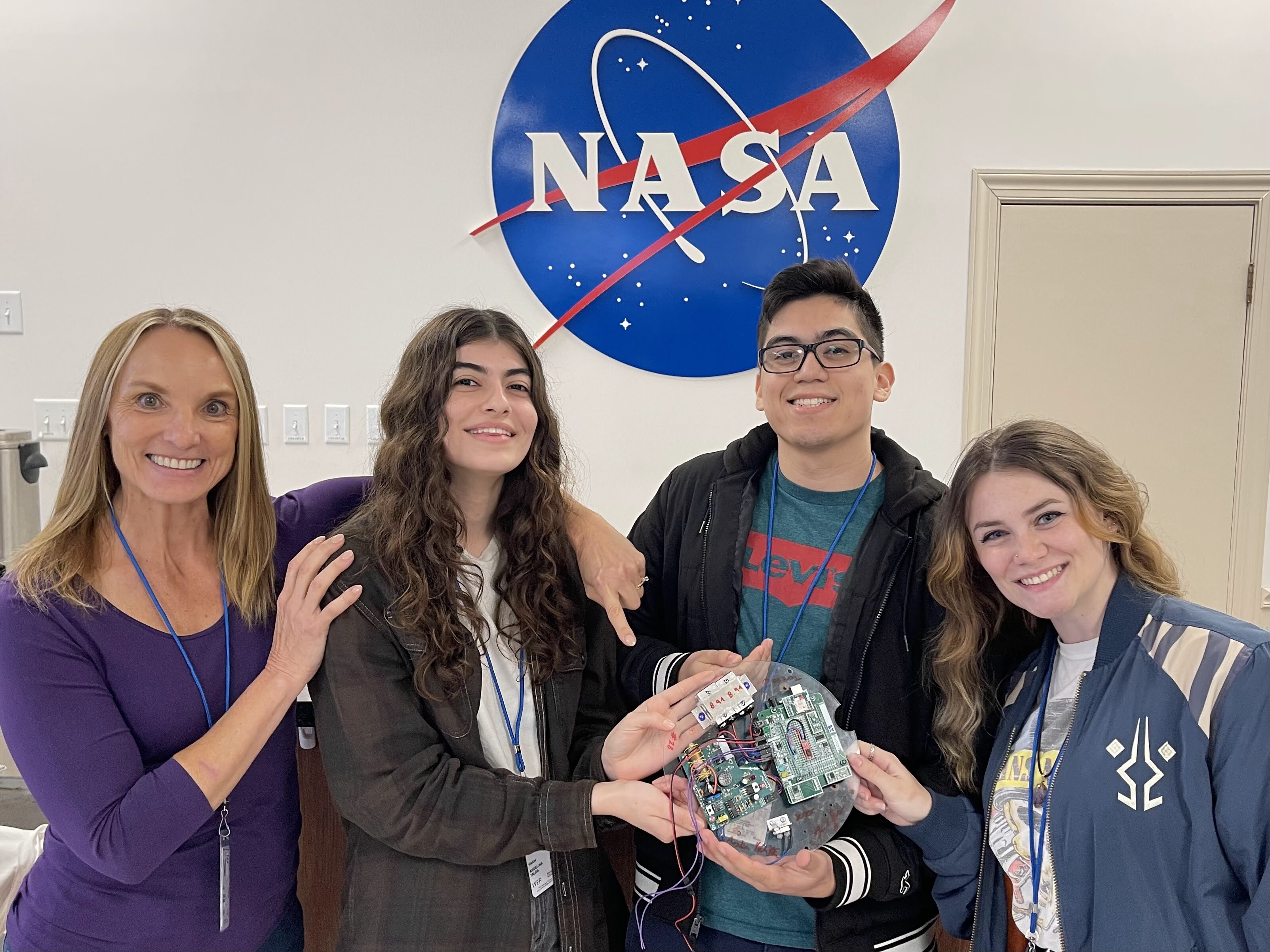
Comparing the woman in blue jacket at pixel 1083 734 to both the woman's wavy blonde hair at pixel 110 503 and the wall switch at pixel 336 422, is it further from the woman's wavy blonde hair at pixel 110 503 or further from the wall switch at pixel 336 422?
the wall switch at pixel 336 422

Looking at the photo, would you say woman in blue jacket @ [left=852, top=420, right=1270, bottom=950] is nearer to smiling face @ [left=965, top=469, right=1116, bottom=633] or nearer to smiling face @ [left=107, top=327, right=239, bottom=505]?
smiling face @ [left=965, top=469, right=1116, bottom=633]

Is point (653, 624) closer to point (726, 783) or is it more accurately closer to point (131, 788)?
point (726, 783)

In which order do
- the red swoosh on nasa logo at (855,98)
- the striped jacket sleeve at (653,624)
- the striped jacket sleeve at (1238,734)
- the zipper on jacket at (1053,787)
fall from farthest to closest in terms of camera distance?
the red swoosh on nasa logo at (855,98) < the striped jacket sleeve at (653,624) < the zipper on jacket at (1053,787) < the striped jacket sleeve at (1238,734)

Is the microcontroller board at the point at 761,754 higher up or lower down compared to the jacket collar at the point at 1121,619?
lower down

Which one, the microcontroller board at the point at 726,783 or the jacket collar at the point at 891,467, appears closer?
the microcontroller board at the point at 726,783

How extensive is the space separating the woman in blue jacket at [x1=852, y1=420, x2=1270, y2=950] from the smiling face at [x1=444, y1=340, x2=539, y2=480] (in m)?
0.70

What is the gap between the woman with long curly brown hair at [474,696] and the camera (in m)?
1.29

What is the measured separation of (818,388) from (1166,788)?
79cm

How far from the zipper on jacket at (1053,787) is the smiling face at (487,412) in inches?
35.5

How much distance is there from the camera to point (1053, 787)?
4.09 feet

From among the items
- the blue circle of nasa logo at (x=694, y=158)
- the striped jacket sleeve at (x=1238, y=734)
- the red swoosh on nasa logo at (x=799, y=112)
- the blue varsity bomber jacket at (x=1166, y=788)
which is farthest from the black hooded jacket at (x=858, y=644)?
the red swoosh on nasa logo at (x=799, y=112)

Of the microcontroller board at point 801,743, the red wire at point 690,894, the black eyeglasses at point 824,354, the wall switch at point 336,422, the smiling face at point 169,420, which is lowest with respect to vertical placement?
the red wire at point 690,894

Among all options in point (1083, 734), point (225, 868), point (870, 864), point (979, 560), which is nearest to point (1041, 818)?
point (1083, 734)

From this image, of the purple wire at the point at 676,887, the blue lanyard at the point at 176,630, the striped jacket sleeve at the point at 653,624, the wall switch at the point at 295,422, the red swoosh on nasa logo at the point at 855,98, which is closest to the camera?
the blue lanyard at the point at 176,630
